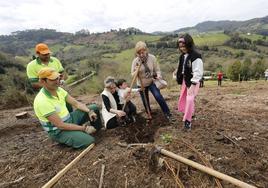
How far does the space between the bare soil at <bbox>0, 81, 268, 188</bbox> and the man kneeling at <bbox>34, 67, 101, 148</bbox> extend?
0.84 feet

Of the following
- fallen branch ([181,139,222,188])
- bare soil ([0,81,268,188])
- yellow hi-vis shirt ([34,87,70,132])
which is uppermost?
yellow hi-vis shirt ([34,87,70,132])

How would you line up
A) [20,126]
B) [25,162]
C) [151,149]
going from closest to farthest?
[151,149] < [25,162] < [20,126]

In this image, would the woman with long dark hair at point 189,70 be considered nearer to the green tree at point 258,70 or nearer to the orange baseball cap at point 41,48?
the orange baseball cap at point 41,48

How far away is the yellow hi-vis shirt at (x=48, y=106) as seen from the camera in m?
4.45

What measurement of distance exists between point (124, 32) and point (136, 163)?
327 ft

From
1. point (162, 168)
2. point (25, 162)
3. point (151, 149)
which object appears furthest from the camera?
point (25, 162)

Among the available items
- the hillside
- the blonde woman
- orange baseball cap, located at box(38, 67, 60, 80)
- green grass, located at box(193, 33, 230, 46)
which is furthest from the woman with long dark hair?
green grass, located at box(193, 33, 230, 46)

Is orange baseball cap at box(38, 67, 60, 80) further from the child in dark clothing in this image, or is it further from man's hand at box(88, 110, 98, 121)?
the child in dark clothing

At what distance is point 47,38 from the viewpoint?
110 meters

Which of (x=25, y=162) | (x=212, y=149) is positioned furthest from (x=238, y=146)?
(x=25, y=162)

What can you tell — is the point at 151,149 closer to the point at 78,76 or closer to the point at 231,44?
the point at 78,76

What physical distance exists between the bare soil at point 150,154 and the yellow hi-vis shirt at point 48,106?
63 centimetres

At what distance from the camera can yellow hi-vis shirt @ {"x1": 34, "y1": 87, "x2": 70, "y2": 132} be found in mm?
4445

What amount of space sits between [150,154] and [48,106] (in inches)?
72.8
